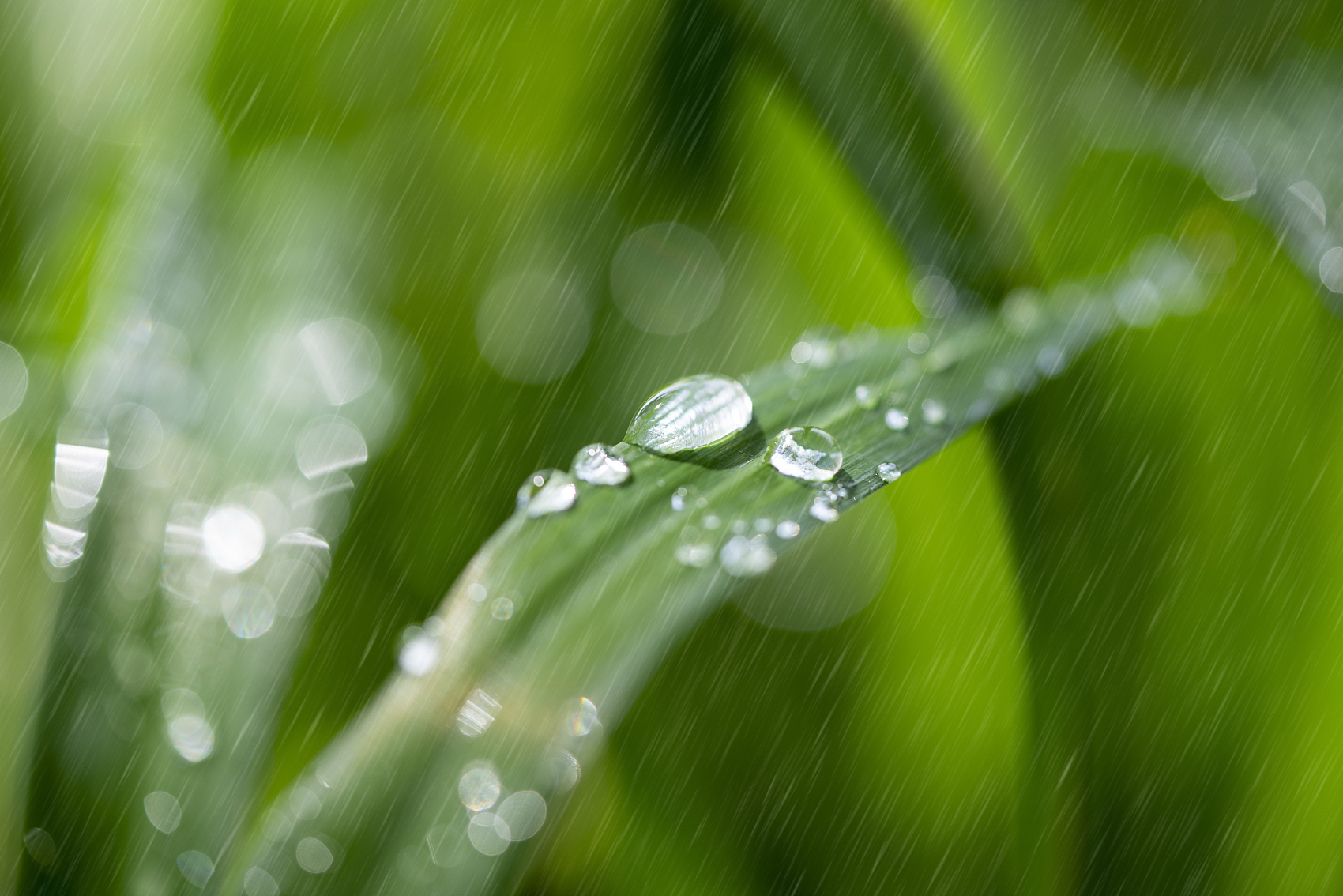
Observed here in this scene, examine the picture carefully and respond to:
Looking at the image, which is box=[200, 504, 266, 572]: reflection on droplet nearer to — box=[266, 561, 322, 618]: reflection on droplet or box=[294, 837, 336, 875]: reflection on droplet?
box=[266, 561, 322, 618]: reflection on droplet

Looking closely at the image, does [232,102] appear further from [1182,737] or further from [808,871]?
[1182,737]

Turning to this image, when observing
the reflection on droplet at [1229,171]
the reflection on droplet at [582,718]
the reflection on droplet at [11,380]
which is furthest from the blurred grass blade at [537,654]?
the reflection on droplet at [11,380]

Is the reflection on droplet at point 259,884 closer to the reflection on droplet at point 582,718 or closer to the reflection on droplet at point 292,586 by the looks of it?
the reflection on droplet at point 582,718

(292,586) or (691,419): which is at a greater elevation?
(691,419)

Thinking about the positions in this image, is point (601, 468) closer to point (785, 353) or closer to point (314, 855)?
point (314, 855)

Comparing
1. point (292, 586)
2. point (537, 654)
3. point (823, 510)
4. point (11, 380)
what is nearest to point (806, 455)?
point (823, 510)
